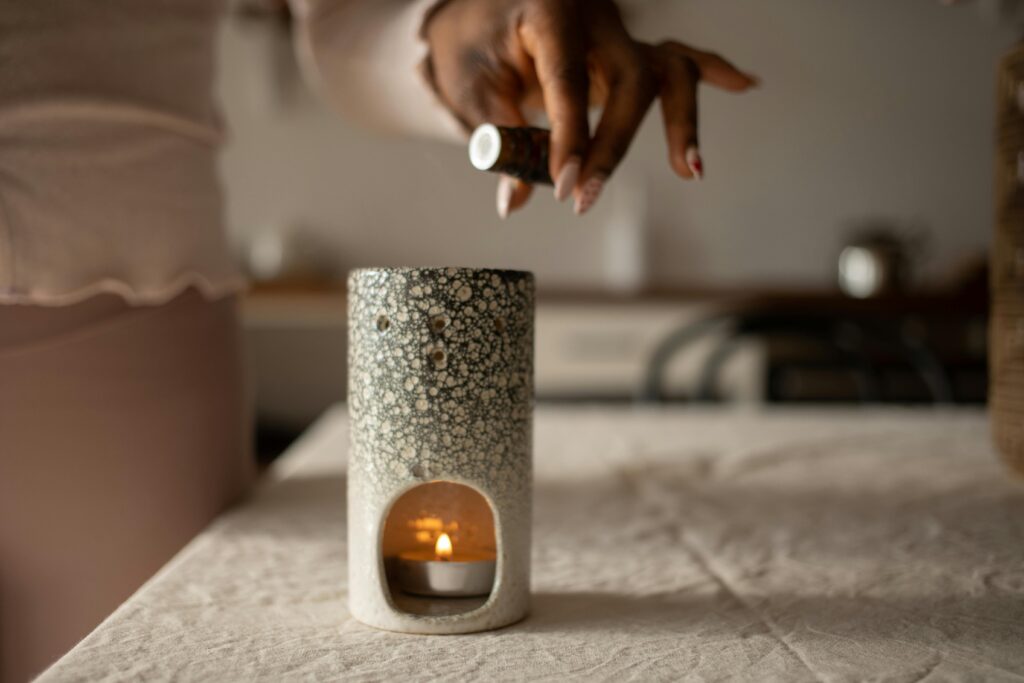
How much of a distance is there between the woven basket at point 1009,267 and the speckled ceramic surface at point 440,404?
372 millimetres

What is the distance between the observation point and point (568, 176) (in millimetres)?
397

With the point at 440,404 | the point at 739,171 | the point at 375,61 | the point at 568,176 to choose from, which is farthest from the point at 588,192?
the point at 739,171

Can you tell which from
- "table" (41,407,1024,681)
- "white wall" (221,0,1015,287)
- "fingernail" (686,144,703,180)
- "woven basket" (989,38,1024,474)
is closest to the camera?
"table" (41,407,1024,681)

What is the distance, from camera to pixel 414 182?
2.93m

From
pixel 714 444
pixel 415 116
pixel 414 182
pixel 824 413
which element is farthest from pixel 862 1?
pixel 415 116

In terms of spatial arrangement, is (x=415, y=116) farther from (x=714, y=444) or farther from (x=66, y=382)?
(x=714, y=444)

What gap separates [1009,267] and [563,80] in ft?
1.17

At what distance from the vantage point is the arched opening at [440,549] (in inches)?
15.4

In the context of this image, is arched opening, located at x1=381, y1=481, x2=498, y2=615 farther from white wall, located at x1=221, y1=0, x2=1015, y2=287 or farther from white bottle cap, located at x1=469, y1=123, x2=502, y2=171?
white wall, located at x1=221, y1=0, x2=1015, y2=287

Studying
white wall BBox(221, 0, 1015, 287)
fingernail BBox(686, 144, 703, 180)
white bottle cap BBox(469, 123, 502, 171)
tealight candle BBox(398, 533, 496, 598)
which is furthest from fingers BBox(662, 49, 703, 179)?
white wall BBox(221, 0, 1015, 287)

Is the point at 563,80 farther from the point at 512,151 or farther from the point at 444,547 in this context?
the point at 444,547

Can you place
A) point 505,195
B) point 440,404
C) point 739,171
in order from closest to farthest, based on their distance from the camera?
1. point 440,404
2. point 505,195
3. point 739,171

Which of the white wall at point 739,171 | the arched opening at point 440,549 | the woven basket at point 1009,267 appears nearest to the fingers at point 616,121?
the arched opening at point 440,549

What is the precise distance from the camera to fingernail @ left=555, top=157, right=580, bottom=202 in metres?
0.40
